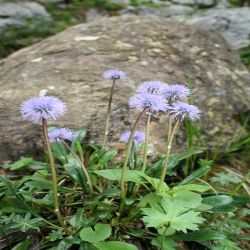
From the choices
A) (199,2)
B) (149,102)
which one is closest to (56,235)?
(149,102)

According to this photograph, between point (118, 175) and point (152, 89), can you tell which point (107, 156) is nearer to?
point (118, 175)

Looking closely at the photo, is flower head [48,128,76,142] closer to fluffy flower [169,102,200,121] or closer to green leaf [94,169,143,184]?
green leaf [94,169,143,184]

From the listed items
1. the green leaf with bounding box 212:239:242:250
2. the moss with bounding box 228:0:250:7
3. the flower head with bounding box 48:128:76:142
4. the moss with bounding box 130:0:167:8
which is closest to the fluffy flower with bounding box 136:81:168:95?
the flower head with bounding box 48:128:76:142

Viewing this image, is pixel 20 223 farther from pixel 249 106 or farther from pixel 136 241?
pixel 249 106

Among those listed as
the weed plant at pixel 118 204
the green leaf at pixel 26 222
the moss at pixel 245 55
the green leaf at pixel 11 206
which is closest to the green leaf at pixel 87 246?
the weed plant at pixel 118 204

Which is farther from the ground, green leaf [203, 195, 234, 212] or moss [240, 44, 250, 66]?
green leaf [203, 195, 234, 212]

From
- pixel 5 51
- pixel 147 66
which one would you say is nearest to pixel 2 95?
pixel 147 66

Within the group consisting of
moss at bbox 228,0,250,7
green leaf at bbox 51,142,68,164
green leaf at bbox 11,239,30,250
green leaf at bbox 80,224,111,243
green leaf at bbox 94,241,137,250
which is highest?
green leaf at bbox 80,224,111,243
